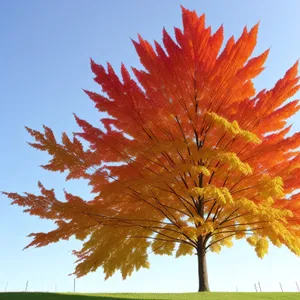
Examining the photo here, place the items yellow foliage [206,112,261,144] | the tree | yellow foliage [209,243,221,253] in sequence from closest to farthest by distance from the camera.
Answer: yellow foliage [206,112,261,144], the tree, yellow foliage [209,243,221,253]

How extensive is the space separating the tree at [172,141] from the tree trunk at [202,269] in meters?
Answer: 0.05

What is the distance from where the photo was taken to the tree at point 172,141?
31.7 ft

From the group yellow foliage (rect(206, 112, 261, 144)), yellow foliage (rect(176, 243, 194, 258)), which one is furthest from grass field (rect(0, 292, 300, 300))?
yellow foliage (rect(206, 112, 261, 144))

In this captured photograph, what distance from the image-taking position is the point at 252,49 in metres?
10.2

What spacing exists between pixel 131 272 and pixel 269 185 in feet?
20.3

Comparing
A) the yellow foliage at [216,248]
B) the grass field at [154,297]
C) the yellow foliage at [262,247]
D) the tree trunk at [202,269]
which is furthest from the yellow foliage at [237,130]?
the yellow foliage at [216,248]

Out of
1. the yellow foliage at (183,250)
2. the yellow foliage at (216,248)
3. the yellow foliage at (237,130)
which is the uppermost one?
the yellow foliage at (237,130)

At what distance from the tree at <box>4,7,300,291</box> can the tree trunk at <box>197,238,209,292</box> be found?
0.16 ft

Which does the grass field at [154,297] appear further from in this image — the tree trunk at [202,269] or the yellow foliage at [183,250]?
the yellow foliage at [183,250]

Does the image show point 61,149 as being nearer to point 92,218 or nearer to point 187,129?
point 92,218

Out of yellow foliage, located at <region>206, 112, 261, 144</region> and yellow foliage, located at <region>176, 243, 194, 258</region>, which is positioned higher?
yellow foliage, located at <region>206, 112, 261, 144</region>

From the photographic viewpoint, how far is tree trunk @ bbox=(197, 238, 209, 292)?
36.3 ft

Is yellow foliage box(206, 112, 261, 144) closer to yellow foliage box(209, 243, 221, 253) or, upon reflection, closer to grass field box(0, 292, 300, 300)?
grass field box(0, 292, 300, 300)

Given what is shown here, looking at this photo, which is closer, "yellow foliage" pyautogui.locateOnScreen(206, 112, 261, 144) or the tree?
"yellow foliage" pyautogui.locateOnScreen(206, 112, 261, 144)
